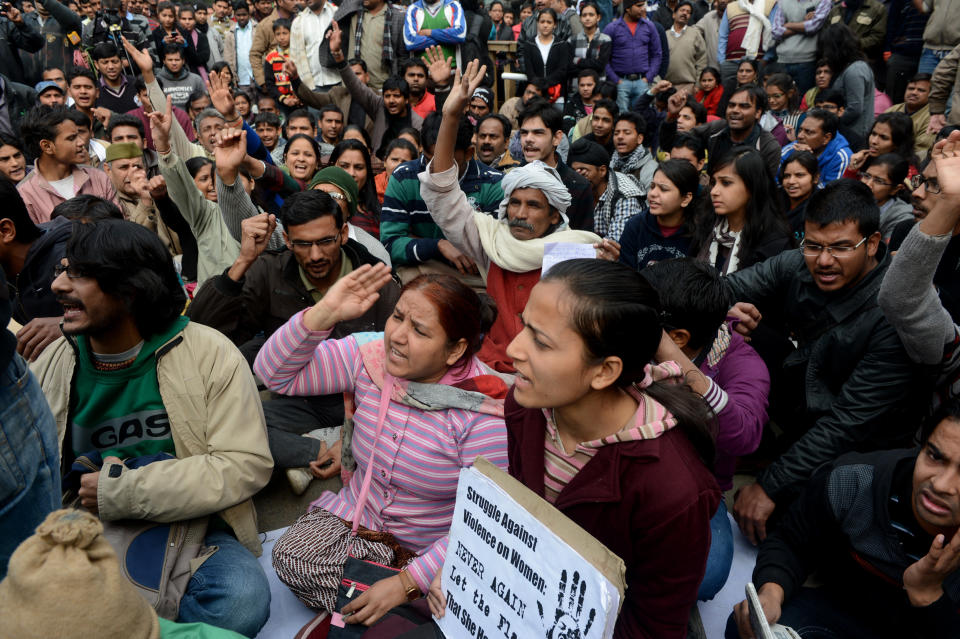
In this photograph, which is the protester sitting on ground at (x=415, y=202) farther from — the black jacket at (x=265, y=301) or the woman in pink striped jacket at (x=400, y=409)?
the woman in pink striped jacket at (x=400, y=409)

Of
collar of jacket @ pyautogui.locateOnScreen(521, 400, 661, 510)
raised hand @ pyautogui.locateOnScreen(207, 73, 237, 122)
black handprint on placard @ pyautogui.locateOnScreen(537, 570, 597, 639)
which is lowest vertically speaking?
black handprint on placard @ pyautogui.locateOnScreen(537, 570, 597, 639)

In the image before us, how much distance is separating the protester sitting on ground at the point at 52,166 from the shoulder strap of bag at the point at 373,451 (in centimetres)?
368

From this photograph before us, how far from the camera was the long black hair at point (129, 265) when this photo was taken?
211 centimetres

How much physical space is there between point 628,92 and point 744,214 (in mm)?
5779

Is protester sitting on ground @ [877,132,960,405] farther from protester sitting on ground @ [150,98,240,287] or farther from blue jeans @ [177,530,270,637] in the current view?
protester sitting on ground @ [150,98,240,287]

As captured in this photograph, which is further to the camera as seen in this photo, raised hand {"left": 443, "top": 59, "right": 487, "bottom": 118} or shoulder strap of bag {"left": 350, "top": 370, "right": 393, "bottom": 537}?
Result: raised hand {"left": 443, "top": 59, "right": 487, "bottom": 118}

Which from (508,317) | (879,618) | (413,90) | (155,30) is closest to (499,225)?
(508,317)

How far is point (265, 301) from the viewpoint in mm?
3441

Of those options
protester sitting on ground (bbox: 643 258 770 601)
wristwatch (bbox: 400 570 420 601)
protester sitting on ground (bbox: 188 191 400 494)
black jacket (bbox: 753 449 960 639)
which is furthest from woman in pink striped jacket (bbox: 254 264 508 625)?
black jacket (bbox: 753 449 960 639)

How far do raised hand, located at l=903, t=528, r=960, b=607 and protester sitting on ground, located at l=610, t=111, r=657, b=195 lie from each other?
4.99 meters

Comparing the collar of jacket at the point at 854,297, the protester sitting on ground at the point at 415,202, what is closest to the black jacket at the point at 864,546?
the collar of jacket at the point at 854,297

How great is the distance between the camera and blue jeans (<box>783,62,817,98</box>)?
8.41 m

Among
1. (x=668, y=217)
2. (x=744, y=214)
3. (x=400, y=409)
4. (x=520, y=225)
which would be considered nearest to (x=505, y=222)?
(x=520, y=225)

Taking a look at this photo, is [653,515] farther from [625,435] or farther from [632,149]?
[632,149]
